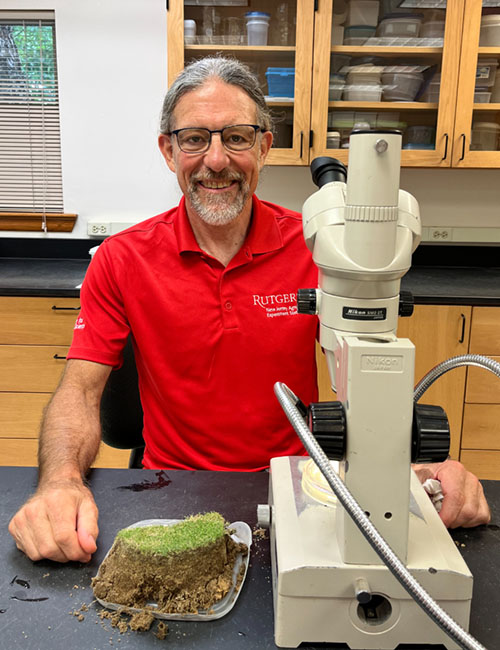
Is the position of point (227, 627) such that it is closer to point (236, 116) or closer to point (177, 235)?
point (177, 235)

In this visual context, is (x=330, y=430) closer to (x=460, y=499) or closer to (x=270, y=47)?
(x=460, y=499)

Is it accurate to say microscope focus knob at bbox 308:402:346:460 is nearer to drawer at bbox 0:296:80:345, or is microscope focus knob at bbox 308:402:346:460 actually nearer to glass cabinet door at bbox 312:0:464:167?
drawer at bbox 0:296:80:345

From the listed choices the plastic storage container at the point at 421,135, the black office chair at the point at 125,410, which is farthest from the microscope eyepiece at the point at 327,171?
the plastic storage container at the point at 421,135

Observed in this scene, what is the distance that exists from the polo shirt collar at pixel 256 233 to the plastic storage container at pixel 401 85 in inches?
55.1

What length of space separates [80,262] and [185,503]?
2.17 meters

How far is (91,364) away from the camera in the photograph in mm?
1296

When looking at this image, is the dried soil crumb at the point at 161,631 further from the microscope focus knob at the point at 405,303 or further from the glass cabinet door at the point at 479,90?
the glass cabinet door at the point at 479,90

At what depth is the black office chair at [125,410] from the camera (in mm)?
1468

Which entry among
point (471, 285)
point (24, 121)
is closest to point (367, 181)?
point (471, 285)

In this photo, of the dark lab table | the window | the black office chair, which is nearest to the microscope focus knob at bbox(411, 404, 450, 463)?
the dark lab table

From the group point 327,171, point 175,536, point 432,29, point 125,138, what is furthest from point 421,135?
point 175,536

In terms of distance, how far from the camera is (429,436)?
64 cm

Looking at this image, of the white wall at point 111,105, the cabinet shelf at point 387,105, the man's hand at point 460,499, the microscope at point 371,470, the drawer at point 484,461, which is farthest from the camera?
the white wall at point 111,105

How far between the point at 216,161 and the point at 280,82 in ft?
4.38
